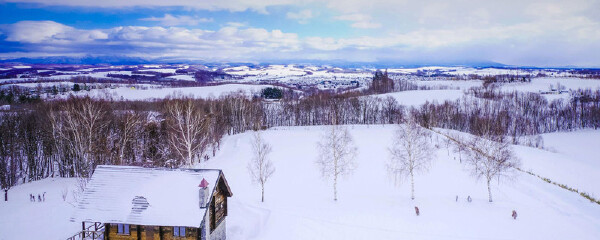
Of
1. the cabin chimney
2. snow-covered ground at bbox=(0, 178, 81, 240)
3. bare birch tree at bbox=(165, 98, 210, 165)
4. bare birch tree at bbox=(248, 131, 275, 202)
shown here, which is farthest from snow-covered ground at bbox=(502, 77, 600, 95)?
snow-covered ground at bbox=(0, 178, 81, 240)

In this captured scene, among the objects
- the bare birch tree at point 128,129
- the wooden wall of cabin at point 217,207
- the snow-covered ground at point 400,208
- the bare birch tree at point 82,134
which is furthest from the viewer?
the bare birch tree at point 128,129

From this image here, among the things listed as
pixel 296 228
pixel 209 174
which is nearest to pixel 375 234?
pixel 296 228

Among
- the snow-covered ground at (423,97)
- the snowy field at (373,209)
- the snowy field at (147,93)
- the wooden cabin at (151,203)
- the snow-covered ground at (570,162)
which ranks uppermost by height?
the snowy field at (147,93)

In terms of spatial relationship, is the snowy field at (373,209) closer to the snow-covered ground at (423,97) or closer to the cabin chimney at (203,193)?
the cabin chimney at (203,193)

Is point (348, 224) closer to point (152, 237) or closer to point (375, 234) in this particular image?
point (375, 234)

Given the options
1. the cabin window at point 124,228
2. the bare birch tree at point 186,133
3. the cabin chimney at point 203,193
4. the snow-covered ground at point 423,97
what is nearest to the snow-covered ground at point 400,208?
the bare birch tree at point 186,133

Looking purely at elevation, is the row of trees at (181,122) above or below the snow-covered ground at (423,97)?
below

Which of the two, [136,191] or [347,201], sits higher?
[136,191]
